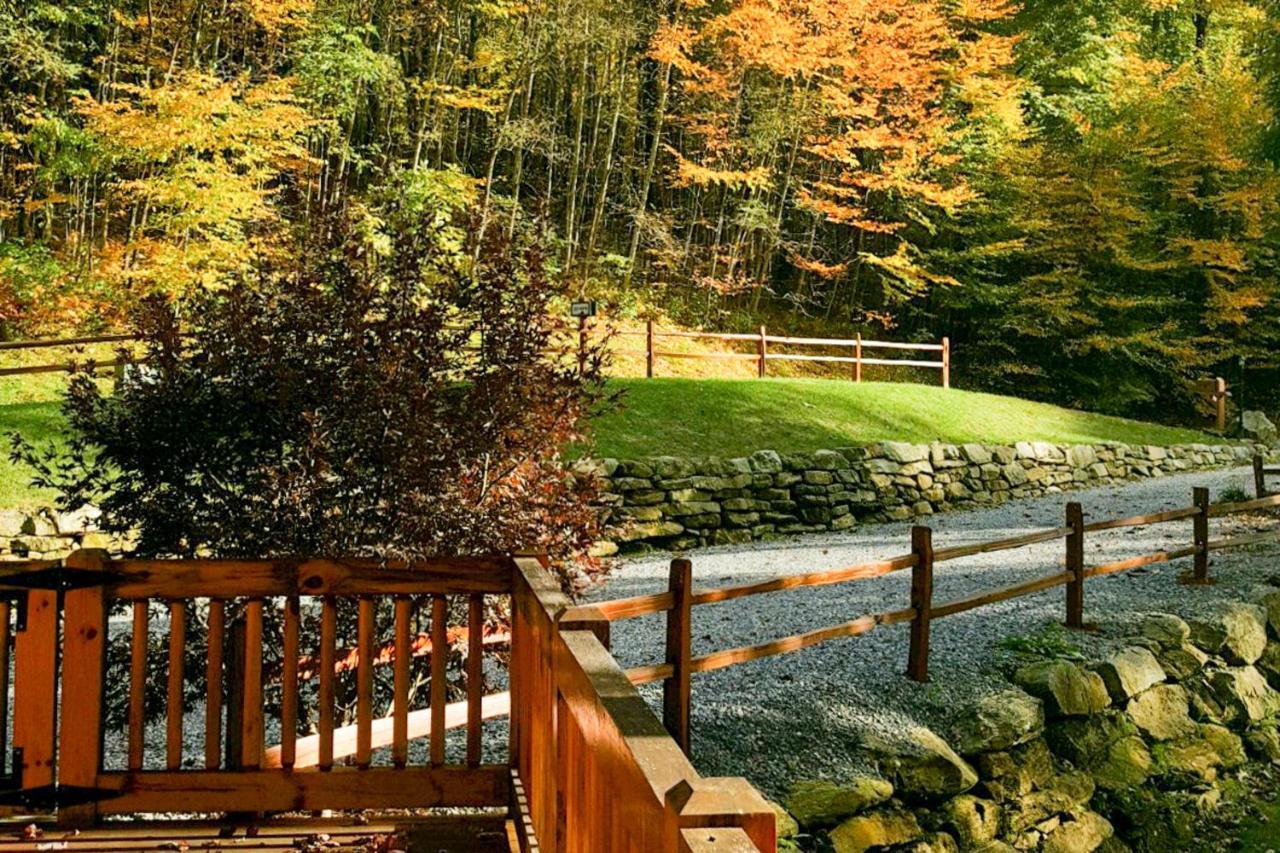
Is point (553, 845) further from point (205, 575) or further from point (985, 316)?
point (985, 316)

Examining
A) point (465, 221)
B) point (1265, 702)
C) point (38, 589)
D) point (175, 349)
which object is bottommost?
point (1265, 702)

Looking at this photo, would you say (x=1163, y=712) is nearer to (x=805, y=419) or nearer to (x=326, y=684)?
(x=326, y=684)

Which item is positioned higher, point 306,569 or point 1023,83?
point 1023,83

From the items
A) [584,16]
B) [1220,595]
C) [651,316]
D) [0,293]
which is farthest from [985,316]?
[0,293]

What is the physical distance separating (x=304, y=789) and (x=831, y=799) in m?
2.40

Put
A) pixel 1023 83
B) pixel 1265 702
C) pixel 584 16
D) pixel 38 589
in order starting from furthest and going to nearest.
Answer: pixel 1023 83 < pixel 584 16 < pixel 1265 702 < pixel 38 589

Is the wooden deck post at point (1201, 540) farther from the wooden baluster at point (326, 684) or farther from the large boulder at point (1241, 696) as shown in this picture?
the wooden baluster at point (326, 684)

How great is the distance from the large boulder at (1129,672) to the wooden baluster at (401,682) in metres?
4.88

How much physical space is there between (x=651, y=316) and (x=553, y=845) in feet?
64.9

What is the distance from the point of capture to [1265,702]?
7.93m

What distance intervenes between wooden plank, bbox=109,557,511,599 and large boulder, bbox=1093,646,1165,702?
15.5ft

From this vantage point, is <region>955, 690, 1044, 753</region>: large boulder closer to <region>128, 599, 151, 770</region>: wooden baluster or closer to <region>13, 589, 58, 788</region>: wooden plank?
<region>128, 599, 151, 770</region>: wooden baluster

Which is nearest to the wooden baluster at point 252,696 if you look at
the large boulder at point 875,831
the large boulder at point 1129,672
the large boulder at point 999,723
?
the large boulder at point 875,831

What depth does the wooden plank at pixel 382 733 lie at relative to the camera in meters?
3.70
